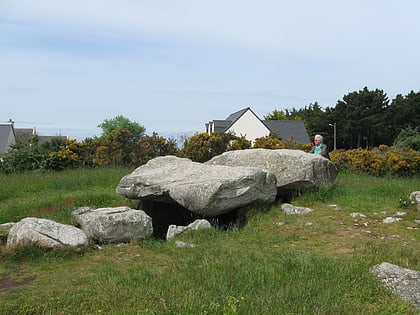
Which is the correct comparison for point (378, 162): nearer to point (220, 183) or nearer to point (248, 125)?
point (220, 183)

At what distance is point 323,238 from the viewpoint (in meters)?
7.23

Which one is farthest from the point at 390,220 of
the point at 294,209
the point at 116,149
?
the point at 116,149

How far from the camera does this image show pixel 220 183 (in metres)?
8.68

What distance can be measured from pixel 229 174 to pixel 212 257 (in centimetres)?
318

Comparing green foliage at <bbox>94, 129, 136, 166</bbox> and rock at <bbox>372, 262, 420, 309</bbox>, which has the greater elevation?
green foliage at <bbox>94, 129, 136, 166</bbox>

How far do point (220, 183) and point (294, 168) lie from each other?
78.7 inches

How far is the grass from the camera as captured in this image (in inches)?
173

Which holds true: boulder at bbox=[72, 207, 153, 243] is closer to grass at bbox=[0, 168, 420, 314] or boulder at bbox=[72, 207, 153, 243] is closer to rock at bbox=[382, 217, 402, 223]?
grass at bbox=[0, 168, 420, 314]

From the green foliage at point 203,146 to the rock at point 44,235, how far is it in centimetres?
1057

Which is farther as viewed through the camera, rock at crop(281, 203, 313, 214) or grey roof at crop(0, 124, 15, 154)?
grey roof at crop(0, 124, 15, 154)

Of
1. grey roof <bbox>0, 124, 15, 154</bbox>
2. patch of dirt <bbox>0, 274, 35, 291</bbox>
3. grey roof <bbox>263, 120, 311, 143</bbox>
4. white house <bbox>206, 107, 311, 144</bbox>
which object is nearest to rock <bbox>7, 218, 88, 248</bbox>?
patch of dirt <bbox>0, 274, 35, 291</bbox>

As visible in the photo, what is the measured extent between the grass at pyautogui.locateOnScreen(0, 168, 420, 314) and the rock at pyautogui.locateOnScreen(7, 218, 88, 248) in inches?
7.2

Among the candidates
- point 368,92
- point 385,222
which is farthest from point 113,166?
point 368,92

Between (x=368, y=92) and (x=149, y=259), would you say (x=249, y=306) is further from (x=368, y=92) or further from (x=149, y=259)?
(x=368, y=92)
